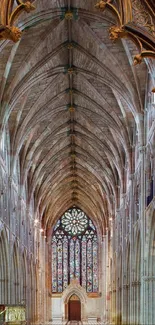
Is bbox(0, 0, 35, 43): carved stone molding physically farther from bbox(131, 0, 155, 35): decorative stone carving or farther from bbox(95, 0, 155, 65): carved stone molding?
bbox(131, 0, 155, 35): decorative stone carving

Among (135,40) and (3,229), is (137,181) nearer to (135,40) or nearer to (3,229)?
(3,229)

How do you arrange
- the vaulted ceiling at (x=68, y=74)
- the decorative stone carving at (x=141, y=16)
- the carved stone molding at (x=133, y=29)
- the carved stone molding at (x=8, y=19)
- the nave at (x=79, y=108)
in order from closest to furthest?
the carved stone molding at (x=8, y=19), the carved stone molding at (x=133, y=29), the decorative stone carving at (x=141, y=16), the nave at (x=79, y=108), the vaulted ceiling at (x=68, y=74)

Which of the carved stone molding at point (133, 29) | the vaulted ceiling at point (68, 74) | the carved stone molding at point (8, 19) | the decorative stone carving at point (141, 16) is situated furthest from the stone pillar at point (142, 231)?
the carved stone molding at point (8, 19)

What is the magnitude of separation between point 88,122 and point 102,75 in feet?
39.1

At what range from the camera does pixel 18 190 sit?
157 feet

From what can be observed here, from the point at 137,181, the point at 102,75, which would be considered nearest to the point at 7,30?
the point at 102,75

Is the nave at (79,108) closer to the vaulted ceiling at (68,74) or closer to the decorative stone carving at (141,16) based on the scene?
the vaulted ceiling at (68,74)

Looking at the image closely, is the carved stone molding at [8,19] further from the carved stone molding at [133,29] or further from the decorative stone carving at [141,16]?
the decorative stone carving at [141,16]

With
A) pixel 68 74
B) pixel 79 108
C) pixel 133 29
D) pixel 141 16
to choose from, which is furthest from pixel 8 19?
pixel 79 108

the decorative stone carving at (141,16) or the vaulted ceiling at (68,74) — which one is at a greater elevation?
Answer: the vaulted ceiling at (68,74)

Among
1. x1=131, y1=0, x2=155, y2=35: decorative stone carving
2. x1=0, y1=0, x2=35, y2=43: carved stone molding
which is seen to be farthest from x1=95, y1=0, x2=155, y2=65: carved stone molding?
x1=0, y1=0, x2=35, y2=43: carved stone molding

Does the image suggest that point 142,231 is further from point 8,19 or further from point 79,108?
point 8,19

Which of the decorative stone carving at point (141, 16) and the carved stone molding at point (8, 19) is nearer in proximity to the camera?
the carved stone molding at point (8, 19)

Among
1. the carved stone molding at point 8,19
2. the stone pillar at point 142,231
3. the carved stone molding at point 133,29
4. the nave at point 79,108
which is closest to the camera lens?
the carved stone molding at point 8,19
